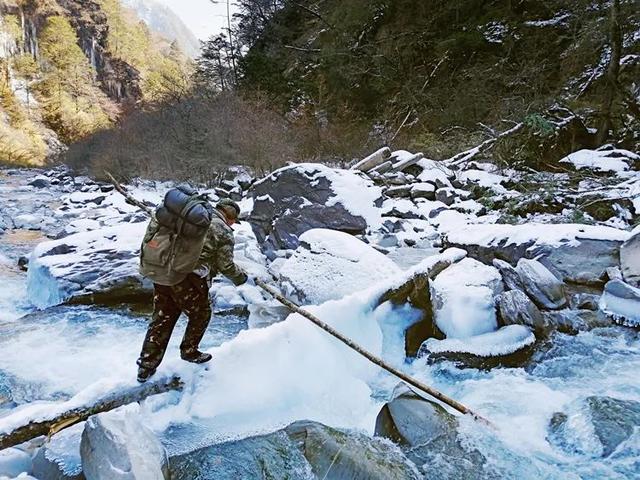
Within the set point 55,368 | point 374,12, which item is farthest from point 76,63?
point 55,368

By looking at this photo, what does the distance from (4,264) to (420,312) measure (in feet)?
22.6

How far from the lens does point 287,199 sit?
8008 millimetres

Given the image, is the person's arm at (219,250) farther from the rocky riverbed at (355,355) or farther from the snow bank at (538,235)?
the snow bank at (538,235)

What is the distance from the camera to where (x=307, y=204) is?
7691 millimetres

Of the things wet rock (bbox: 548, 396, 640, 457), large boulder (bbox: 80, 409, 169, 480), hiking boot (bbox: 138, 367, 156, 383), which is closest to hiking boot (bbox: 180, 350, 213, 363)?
hiking boot (bbox: 138, 367, 156, 383)

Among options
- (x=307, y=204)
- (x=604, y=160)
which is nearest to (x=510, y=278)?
(x=307, y=204)

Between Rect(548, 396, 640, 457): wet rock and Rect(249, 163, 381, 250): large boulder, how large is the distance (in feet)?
15.5

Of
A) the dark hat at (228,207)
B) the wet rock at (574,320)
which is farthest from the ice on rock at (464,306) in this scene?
the dark hat at (228,207)

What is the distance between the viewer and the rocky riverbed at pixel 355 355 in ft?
9.28

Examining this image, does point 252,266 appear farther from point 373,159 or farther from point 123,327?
point 373,159

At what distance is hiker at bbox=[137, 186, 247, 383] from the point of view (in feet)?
9.14

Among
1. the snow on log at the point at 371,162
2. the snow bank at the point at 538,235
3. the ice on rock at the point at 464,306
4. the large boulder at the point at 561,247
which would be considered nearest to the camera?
the ice on rock at the point at 464,306

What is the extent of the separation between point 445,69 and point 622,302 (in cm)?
1295

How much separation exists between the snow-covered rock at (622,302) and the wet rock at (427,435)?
7.99 ft
